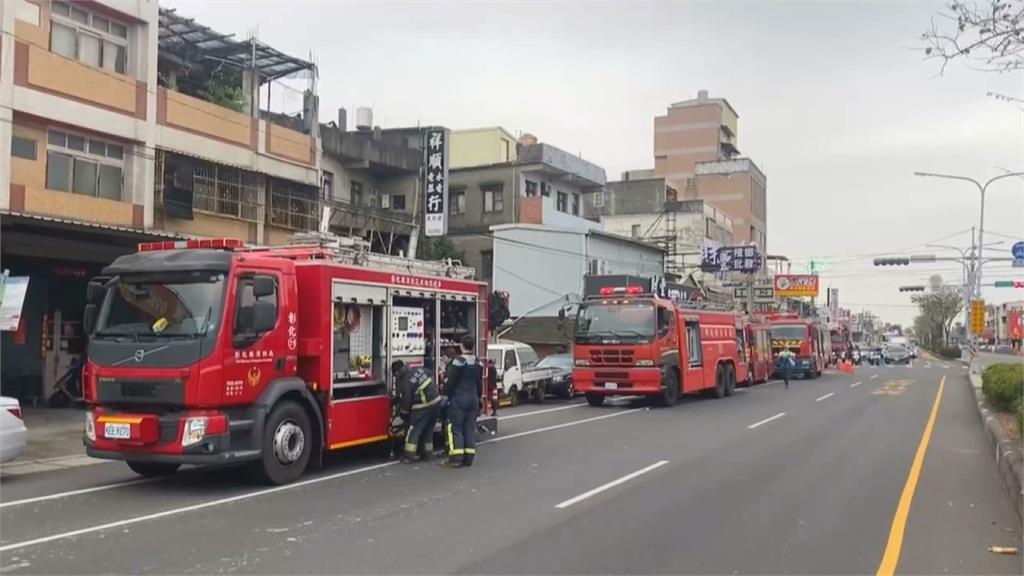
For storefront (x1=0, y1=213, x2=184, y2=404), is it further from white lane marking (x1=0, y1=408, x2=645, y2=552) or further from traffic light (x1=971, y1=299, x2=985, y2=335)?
traffic light (x1=971, y1=299, x2=985, y2=335)

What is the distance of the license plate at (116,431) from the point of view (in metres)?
9.35

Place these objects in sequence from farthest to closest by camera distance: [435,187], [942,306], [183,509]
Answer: [942,306] < [435,187] < [183,509]

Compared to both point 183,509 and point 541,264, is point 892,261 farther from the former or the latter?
point 183,509

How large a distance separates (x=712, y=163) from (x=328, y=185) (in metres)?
56.8

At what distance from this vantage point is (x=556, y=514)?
8398 mm

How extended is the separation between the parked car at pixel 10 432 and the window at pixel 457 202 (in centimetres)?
3109

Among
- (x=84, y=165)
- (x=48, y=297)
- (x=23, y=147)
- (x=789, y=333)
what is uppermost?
(x=23, y=147)

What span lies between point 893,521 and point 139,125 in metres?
18.0

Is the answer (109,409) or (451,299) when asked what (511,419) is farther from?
(109,409)

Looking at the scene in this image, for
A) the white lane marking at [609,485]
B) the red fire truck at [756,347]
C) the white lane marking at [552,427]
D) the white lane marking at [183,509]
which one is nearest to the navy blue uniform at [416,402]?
the white lane marking at [183,509]

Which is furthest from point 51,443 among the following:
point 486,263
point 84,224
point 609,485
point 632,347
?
point 486,263

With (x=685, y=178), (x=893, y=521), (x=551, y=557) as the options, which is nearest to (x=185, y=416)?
(x=551, y=557)

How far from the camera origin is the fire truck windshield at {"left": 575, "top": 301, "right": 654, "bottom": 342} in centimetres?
2116

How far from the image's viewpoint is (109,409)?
9.74 m
